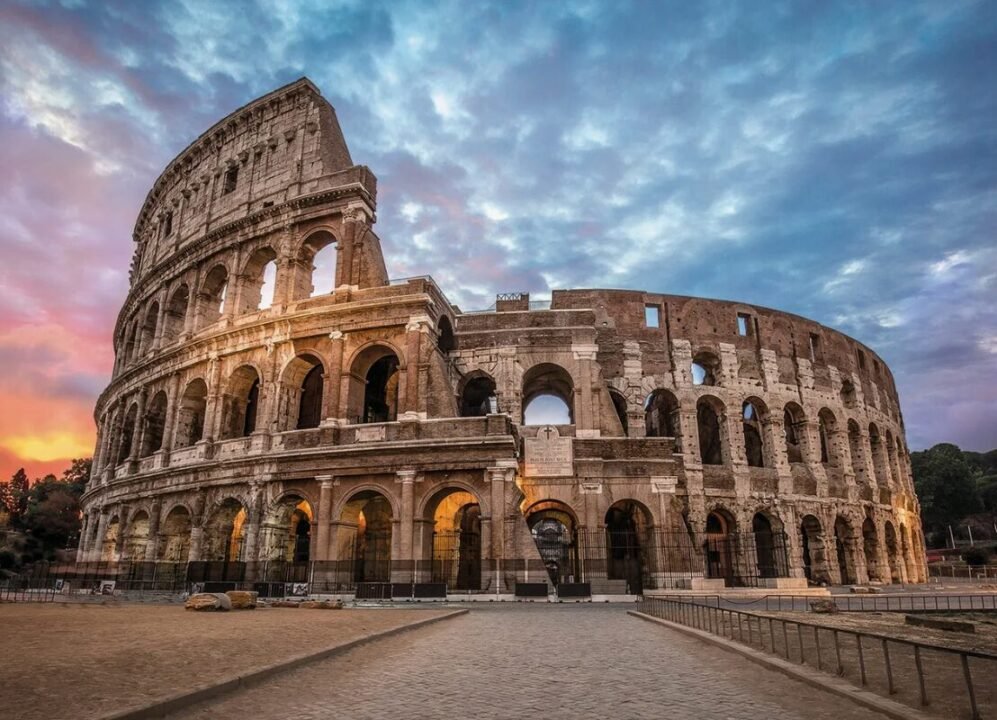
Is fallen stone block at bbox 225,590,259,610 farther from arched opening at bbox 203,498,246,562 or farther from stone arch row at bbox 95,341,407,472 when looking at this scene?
arched opening at bbox 203,498,246,562

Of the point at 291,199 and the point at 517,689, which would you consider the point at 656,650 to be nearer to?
the point at 517,689

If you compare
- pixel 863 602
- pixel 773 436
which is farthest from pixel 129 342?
pixel 863 602

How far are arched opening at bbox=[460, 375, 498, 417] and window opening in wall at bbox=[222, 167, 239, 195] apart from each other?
14.3m

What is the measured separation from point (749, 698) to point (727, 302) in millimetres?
25576

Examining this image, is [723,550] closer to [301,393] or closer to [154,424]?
[301,393]

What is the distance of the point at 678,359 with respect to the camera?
2708 cm

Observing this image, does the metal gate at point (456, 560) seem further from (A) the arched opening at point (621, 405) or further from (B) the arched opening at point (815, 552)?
(B) the arched opening at point (815, 552)

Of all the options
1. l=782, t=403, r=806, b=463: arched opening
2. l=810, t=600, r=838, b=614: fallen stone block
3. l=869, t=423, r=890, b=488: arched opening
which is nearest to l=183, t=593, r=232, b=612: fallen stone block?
l=810, t=600, r=838, b=614: fallen stone block

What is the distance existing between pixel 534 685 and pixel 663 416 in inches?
937

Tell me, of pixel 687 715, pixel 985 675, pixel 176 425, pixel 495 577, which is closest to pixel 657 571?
pixel 495 577

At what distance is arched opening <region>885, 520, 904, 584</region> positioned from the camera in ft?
100.0

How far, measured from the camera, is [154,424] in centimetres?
2756

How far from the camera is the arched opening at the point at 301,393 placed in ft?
74.0

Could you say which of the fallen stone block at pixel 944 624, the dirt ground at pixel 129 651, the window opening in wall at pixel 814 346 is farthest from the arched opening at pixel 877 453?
the dirt ground at pixel 129 651
